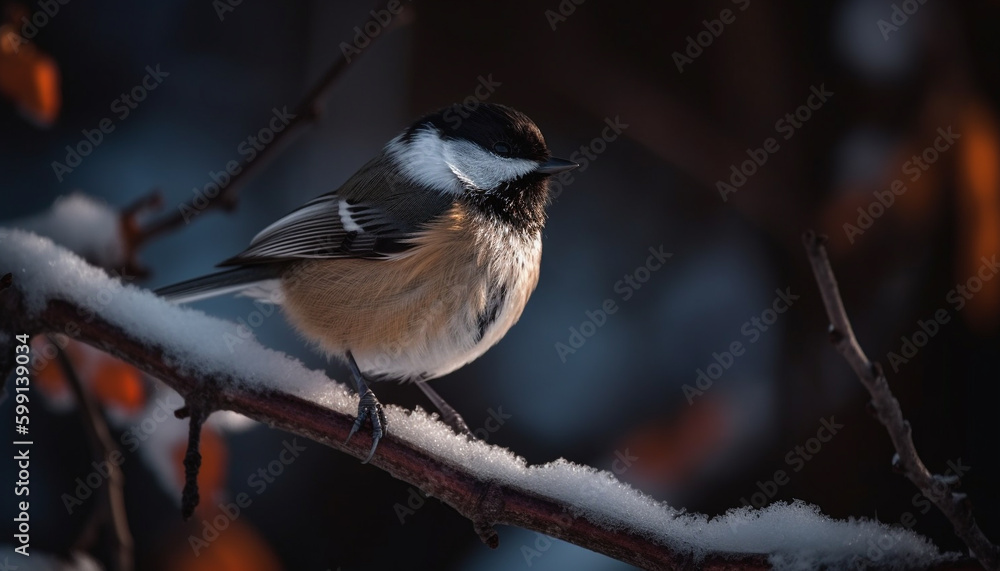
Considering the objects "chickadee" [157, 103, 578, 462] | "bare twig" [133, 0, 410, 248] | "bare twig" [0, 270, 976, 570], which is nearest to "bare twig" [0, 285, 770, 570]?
"bare twig" [0, 270, 976, 570]

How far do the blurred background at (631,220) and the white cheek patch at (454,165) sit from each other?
950 mm

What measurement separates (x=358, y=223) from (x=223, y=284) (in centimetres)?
40

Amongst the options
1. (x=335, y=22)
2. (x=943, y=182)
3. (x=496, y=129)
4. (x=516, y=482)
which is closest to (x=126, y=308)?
(x=516, y=482)

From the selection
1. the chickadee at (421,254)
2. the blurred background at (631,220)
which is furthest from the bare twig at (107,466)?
the blurred background at (631,220)

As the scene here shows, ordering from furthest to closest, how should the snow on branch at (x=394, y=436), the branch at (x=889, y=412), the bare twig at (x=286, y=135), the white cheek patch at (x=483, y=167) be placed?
1. the white cheek patch at (x=483, y=167)
2. the bare twig at (x=286, y=135)
3. the snow on branch at (x=394, y=436)
4. the branch at (x=889, y=412)

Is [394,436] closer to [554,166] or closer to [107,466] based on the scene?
[107,466]

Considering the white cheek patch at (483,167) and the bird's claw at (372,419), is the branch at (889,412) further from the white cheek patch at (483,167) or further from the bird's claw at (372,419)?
the white cheek patch at (483,167)

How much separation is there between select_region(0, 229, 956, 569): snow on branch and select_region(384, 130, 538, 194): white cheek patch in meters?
0.65

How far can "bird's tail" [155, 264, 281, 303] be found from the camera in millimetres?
1994

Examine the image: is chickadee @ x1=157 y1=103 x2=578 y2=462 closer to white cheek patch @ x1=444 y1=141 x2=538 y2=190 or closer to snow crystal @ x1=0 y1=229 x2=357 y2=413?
white cheek patch @ x1=444 y1=141 x2=538 y2=190

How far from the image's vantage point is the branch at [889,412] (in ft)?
2.62

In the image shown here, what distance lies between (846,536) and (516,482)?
530mm

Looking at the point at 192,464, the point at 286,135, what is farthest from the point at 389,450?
the point at 286,135

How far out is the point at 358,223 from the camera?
6.59 feet
